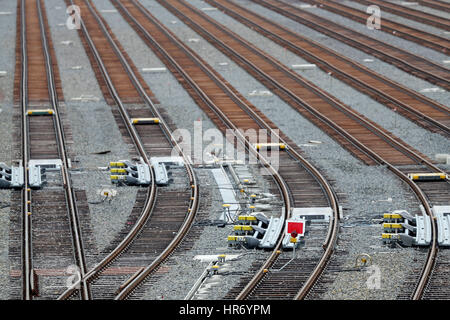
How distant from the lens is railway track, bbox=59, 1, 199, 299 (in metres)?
19.6

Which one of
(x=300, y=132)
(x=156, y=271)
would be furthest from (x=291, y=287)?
(x=300, y=132)

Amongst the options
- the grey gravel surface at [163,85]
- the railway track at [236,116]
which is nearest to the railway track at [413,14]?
the railway track at [236,116]

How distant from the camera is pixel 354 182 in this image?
26375mm

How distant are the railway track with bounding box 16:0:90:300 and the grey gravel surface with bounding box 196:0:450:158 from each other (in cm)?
1109

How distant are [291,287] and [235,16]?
46.7 m

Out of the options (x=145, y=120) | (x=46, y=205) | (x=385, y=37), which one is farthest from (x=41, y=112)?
(x=385, y=37)

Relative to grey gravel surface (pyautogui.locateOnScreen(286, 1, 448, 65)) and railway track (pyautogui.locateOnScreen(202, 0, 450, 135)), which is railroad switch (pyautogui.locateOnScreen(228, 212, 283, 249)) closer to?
railway track (pyautogui.locateOnScreen(202, 0, 450, 135))

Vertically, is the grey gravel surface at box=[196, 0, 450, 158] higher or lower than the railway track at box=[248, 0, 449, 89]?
higher

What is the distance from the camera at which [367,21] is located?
6088 centimetres

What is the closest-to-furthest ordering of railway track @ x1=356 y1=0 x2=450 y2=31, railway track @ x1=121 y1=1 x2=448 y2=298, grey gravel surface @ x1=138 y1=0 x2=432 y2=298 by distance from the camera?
grey gravel surface @ x1=138 y1=0 x2=432 y2=298, railway track @ x1=121 y1=1 x2=448 y2=298, railway track @ x1=356 y1=0 x2=450 y2=31

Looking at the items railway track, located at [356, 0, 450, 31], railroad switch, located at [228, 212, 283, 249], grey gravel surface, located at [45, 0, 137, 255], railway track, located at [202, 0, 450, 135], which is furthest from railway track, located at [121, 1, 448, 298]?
railway track, located at [356, 0, 450, 31]

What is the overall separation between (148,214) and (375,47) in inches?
1182

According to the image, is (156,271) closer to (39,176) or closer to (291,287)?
(291,287)
